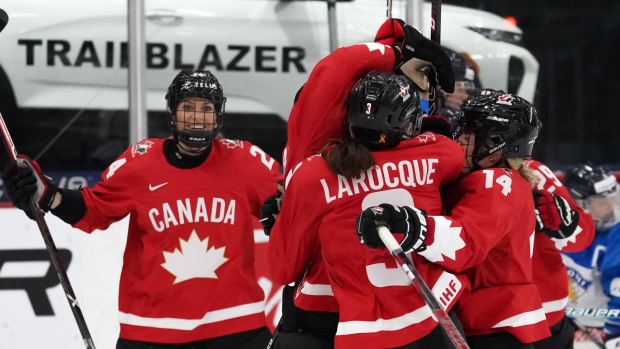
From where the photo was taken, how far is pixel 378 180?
196 cm

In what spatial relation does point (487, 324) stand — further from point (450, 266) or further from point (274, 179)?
point (274, 179)

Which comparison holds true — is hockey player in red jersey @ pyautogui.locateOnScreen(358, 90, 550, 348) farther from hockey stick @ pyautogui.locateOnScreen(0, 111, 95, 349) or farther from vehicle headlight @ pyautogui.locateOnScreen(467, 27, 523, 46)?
vehicle headlight @ pyautogui.locateOnScreen(467, 27, 523, 46)

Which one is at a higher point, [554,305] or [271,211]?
[271,211]

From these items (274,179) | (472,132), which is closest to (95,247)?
(274,179)

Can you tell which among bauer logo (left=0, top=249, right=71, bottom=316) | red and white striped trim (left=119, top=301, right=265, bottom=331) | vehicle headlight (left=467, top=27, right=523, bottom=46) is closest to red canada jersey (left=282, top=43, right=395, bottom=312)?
red and white striped trim (left=119, top=301, right=265, bottom=331)

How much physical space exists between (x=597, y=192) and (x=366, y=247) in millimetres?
1937

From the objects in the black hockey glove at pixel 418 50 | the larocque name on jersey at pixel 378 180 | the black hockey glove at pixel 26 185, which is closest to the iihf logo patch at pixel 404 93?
the larocque name on jersey at pixel 378 180

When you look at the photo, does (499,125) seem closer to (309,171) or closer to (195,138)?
(309,171)

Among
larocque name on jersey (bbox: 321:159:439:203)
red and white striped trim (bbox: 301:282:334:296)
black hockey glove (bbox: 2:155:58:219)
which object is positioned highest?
larocque name on jersey (bbox: 321:159:439:203)

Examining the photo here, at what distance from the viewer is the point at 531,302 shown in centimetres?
217

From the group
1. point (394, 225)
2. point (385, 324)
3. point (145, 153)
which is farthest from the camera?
point (145, 153)

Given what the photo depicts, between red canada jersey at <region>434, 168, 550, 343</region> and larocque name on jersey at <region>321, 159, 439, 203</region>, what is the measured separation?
0.12 m

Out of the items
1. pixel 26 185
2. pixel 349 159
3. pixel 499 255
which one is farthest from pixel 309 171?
pixel 26 185

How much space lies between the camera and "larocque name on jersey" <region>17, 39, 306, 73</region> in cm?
374
